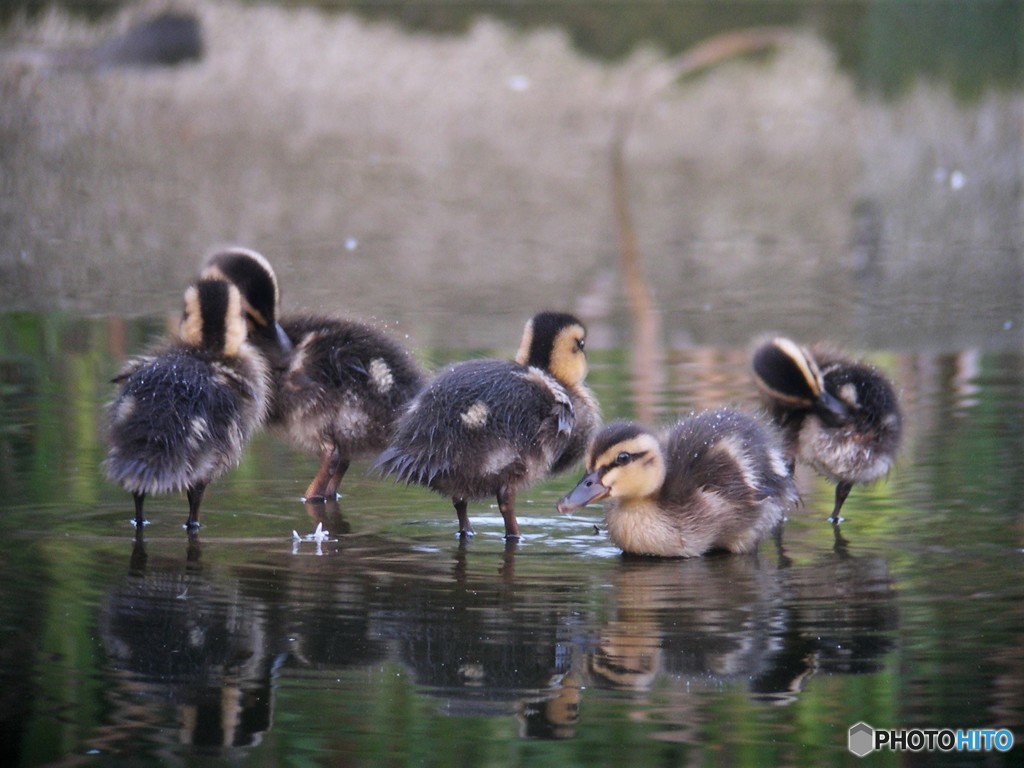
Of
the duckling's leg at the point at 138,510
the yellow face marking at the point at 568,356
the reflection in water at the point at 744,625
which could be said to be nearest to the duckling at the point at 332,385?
the yellow face marking at the point at 568,356

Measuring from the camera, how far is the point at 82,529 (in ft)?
18.9

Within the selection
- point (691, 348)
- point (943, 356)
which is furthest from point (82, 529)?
point (943, 356)

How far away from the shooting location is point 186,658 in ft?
14.3

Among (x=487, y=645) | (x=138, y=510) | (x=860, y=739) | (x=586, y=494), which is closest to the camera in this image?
(x=860, y=739)

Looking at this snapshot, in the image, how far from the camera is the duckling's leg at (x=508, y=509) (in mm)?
5770

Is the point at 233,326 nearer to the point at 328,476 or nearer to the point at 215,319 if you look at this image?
the point at 215,319

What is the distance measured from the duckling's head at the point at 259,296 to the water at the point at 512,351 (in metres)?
0.56

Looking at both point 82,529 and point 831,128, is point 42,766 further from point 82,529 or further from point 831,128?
point 831,128

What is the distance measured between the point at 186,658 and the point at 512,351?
4823 millimetres

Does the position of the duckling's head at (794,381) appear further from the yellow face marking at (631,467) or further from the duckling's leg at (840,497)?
the yellow face marking at (631,467)

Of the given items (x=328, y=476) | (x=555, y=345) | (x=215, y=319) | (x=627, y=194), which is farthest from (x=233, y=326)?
(x=627, y=194)

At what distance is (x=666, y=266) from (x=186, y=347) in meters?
6.49

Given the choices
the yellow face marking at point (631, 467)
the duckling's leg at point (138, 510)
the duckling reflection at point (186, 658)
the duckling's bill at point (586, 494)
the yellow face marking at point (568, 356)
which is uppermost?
the yellow face marking at point (568, 356)

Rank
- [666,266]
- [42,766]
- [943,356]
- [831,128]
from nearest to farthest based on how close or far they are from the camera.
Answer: [42,766], [943,356], [666,266], [831,128]
